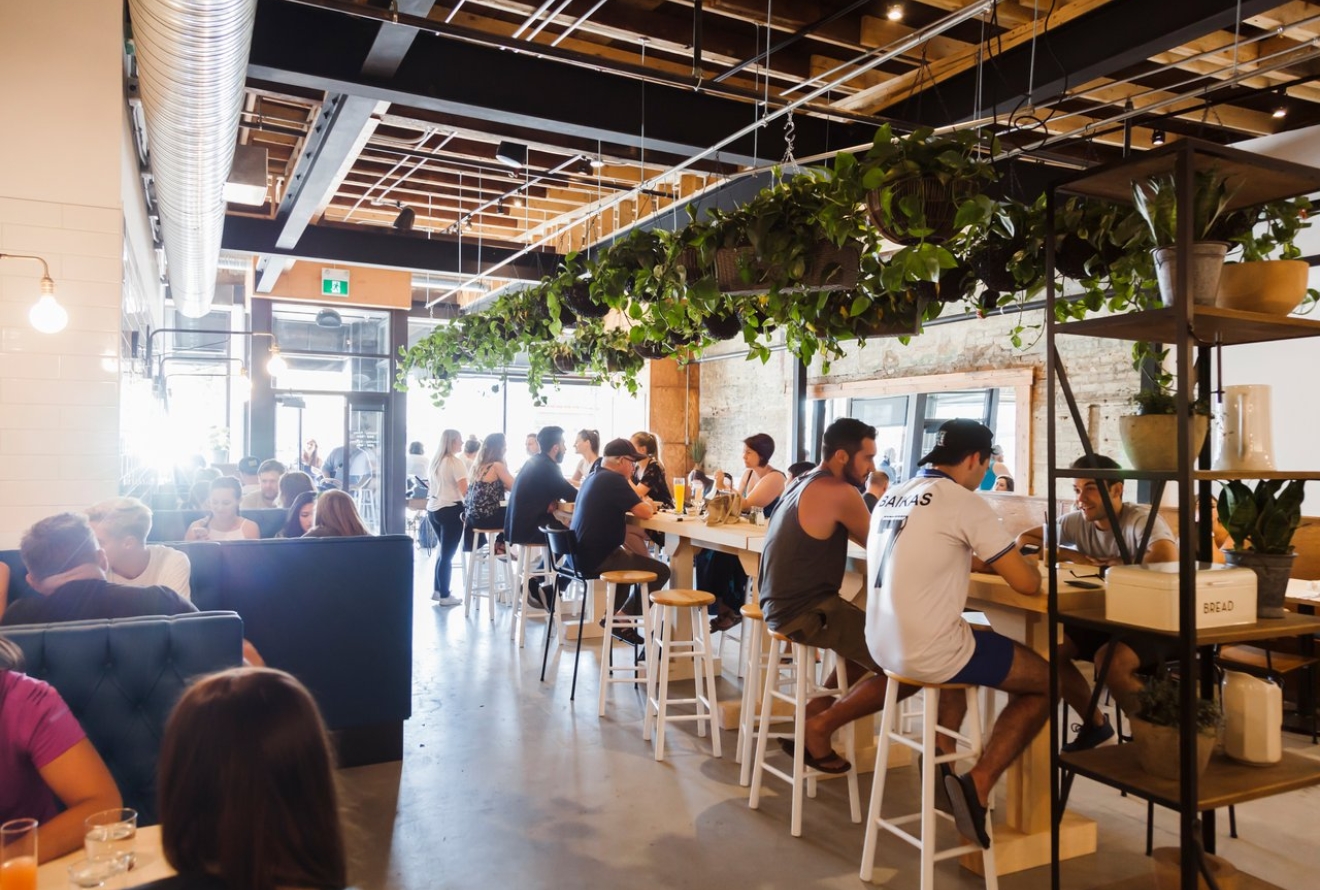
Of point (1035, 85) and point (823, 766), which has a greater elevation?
point (1035, 85)

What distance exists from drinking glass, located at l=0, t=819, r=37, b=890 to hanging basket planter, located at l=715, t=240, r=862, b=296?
2.95 m

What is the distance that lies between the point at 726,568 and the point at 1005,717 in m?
3.01

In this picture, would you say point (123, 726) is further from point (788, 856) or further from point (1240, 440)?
point (1240, 440)

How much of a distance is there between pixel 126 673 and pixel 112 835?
4.33 feet

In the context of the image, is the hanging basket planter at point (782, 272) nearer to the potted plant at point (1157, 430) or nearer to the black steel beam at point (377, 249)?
the potted plant at point (1157, 430)

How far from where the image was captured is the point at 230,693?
1364 mm

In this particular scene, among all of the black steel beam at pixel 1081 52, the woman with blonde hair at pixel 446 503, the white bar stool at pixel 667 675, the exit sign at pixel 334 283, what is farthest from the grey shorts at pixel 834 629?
the exit sign at pixel 334 283

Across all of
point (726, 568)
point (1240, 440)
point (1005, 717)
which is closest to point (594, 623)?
point (726, 568)

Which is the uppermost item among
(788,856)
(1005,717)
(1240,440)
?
(1240,440)

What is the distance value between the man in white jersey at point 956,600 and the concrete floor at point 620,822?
0.49m

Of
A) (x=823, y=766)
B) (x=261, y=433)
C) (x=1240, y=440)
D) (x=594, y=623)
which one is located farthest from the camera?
(x=261, y=433)

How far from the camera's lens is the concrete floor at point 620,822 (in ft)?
10.6

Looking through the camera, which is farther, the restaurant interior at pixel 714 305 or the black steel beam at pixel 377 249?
the black steel beam at pixel 377 249

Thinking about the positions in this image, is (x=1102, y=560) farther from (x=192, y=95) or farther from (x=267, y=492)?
(x=267, y=492)
